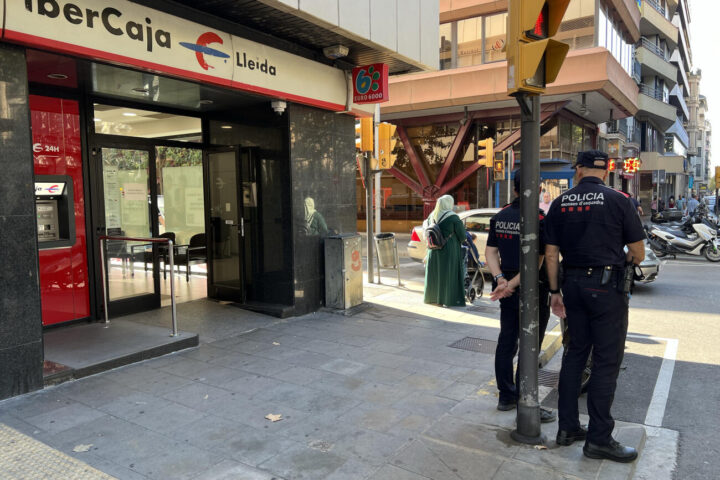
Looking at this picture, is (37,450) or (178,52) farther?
(178,52)

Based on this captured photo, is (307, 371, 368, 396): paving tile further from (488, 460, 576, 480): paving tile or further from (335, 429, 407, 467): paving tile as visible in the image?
(488, 460, 576, 480): paving tile

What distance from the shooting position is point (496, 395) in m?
4.64

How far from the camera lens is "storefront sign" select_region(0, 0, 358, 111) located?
14.6ft

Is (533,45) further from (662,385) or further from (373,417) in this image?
(662,385)

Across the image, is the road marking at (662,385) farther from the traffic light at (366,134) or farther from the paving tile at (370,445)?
the traffic light at (366,134)

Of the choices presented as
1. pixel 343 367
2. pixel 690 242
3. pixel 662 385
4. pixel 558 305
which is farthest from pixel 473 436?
pixel 690 242

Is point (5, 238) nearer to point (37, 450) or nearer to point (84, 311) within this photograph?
point (37, 450)

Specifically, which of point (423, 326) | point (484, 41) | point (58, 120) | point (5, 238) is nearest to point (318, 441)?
point (5, 238)

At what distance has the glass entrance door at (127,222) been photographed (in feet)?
22.9

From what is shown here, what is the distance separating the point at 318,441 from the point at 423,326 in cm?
368

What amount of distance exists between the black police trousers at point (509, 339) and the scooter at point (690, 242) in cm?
1181

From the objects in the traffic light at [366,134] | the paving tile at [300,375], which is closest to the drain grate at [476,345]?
the paving tile at [300,375]

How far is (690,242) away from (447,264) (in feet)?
31.2

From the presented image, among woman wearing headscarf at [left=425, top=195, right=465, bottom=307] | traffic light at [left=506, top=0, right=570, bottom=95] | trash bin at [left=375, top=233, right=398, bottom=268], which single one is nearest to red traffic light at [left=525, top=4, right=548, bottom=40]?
traffic light at [left=506, top=0, right=570, bottom=95]
